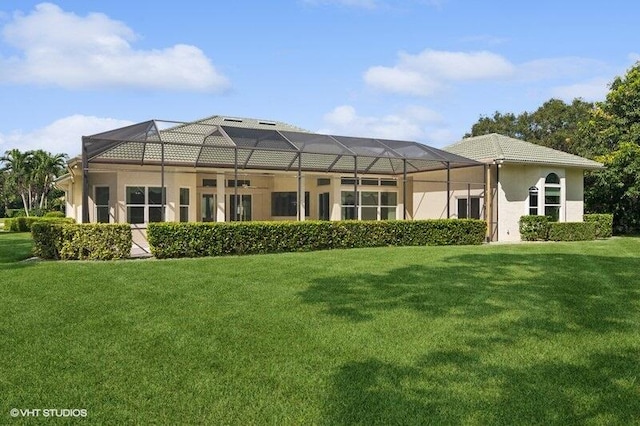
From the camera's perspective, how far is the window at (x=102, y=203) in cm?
1770

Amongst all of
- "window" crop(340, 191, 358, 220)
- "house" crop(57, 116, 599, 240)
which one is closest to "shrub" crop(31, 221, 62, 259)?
"house" crop(57, 116, 599, 240)

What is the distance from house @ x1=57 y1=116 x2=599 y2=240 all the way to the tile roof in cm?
10

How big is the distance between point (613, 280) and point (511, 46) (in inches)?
324

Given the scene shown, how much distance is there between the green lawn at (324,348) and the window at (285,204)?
14.1m

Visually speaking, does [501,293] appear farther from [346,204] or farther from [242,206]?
[242,206]

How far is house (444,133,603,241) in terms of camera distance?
19.9 m

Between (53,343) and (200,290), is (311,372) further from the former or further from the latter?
(200,290)

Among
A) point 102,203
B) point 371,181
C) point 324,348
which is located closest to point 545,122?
point 371,181

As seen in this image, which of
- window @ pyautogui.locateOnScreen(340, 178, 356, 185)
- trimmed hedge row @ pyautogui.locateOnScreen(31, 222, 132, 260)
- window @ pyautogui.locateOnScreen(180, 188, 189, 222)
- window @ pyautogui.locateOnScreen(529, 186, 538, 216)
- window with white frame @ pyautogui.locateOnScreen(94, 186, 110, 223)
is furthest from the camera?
window @ pyautogui.locateOnScreen(340, 178, 356, 185)

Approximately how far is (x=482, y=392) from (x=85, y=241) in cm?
1079

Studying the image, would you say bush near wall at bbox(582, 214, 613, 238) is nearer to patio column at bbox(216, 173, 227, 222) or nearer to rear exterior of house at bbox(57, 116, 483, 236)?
rear exterior of house at bbox(57, 116, 483, 236)

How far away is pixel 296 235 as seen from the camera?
14203 millimetres

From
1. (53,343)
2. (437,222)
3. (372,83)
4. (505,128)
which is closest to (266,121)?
(372,83)

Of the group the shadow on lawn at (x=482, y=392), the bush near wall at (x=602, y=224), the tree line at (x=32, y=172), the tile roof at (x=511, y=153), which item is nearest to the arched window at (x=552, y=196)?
the tile roof at (x=511, y=153)
